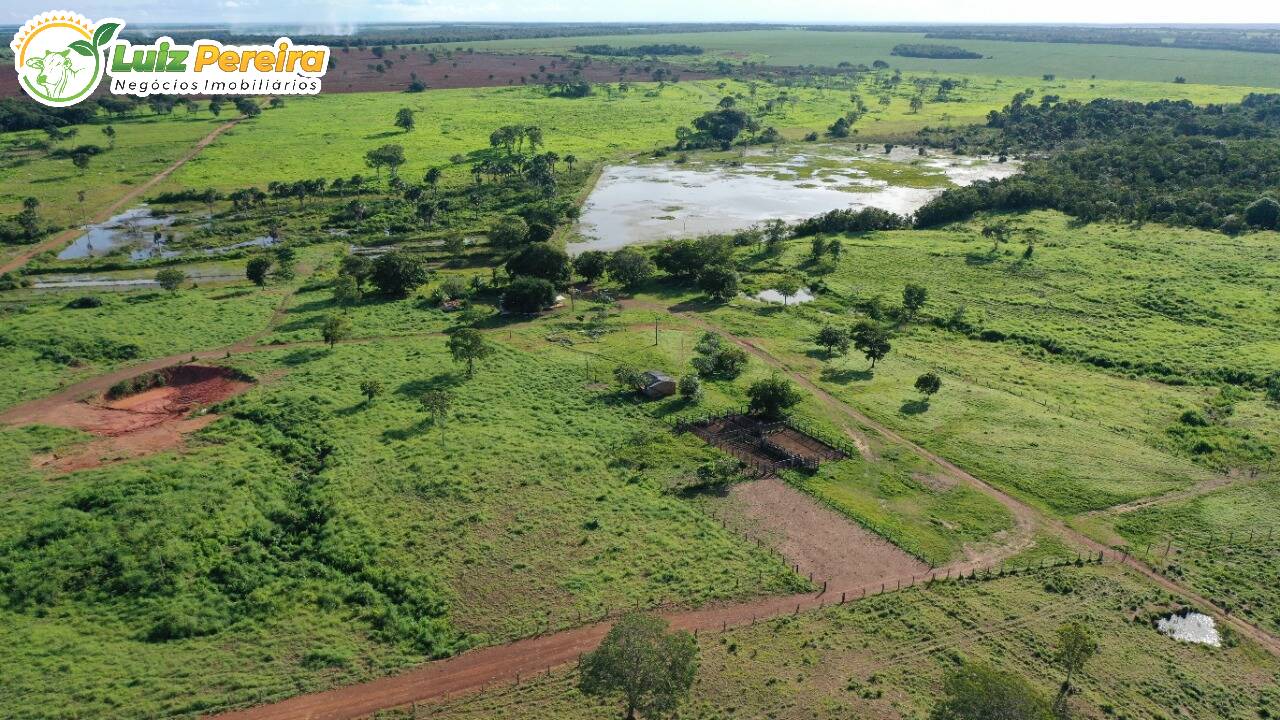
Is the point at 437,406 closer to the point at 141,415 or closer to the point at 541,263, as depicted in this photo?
the point at 141,415

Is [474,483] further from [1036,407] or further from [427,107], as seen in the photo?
[427,107]

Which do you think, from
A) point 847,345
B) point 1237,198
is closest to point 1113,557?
point 847,345

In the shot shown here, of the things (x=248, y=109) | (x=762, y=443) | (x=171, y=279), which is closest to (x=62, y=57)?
(x=248, y=109)

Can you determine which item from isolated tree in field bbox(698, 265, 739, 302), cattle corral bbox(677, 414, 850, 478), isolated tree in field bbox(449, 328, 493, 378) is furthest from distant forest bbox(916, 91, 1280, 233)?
isolated tree in field bbox(449, 328, 493, 378)

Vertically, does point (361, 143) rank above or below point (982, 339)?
above

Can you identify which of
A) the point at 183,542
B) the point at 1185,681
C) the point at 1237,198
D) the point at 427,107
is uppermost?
the point at 427,107

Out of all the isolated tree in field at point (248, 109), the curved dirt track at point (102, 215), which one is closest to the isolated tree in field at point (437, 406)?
the curved dirt track at point (102, 215)
